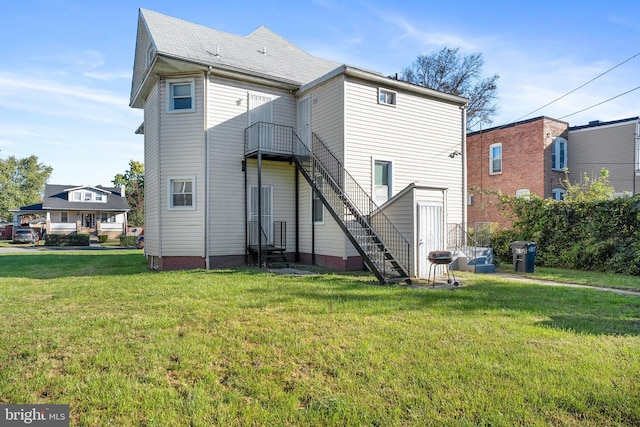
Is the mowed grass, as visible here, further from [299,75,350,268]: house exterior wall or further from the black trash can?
[299,75,350,268]: house exterior wall

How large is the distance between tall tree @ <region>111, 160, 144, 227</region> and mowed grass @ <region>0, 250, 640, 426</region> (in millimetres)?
39427

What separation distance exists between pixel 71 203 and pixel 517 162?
Result: 134 ft

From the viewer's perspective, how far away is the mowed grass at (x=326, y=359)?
10.3 ft

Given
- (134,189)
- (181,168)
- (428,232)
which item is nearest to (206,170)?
(181,168)

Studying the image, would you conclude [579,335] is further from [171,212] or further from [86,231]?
[86,231]

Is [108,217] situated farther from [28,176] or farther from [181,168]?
[181,168]

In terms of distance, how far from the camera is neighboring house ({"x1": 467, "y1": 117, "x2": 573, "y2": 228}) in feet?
66.0

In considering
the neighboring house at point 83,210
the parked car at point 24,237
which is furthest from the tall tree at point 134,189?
the parked car at point 24,237

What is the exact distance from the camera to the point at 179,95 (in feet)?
41.3

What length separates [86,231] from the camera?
3956 cm

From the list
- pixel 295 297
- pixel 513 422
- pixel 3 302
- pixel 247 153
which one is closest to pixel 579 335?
pixel 513 422

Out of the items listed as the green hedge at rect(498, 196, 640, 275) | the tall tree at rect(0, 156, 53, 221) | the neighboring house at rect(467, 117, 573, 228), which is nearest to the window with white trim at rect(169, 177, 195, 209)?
the green hedge at rect(498, 196, 640, 275)

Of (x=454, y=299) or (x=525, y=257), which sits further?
(x=525, y=257)

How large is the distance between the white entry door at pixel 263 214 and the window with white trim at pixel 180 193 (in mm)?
1979
